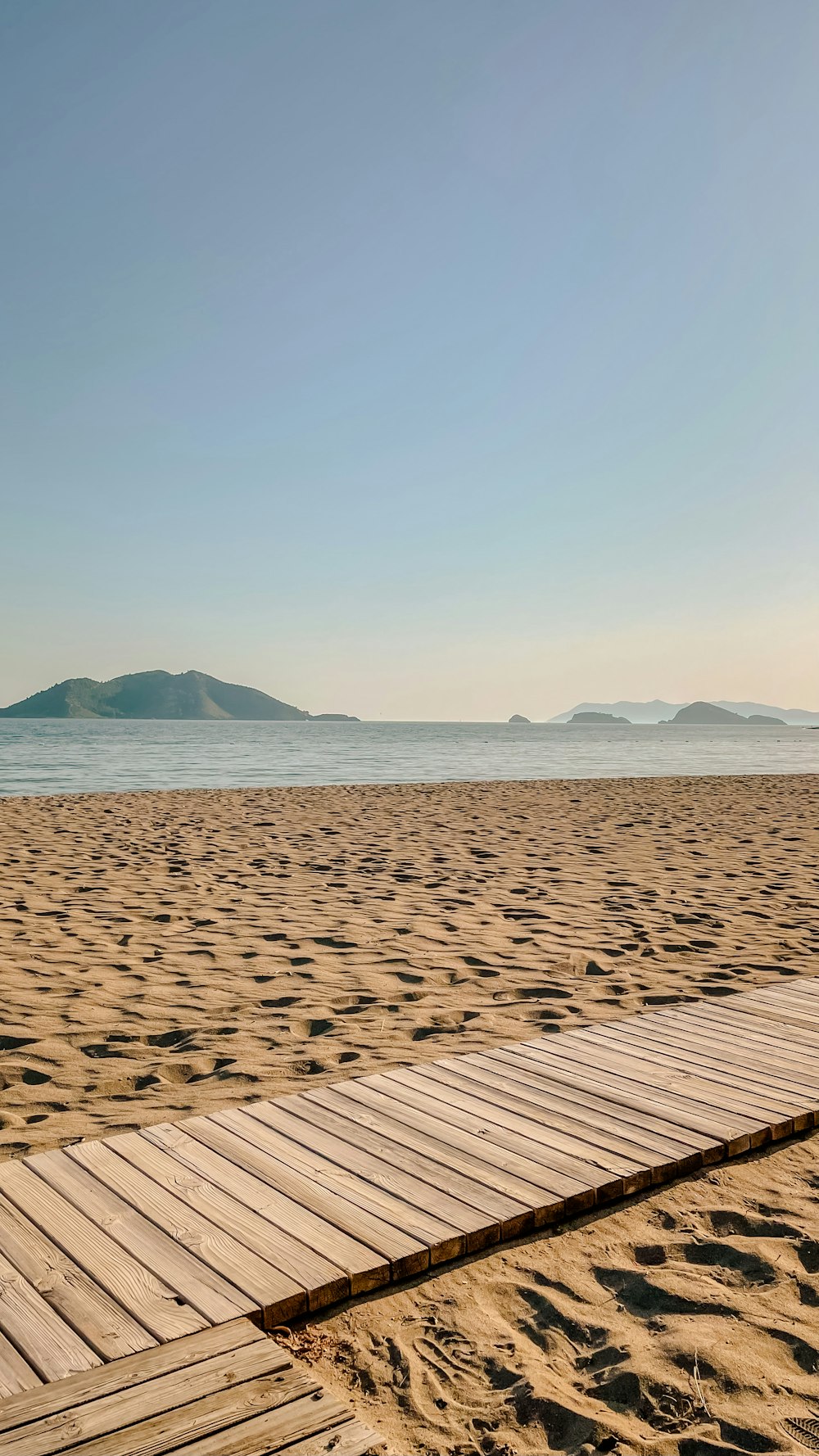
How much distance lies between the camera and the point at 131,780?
90.8ft

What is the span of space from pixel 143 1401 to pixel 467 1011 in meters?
3.37

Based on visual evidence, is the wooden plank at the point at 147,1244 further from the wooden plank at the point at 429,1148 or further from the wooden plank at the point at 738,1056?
the wooden plank at the point at 738,1056

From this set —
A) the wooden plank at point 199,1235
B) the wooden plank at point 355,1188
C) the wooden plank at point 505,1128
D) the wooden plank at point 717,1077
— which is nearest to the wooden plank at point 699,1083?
the wooden plank at point 717,1077

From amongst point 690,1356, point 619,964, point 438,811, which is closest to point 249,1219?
point 690,1356

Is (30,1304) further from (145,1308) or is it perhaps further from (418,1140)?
(418,1140)

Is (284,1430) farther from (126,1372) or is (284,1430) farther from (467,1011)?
(467,1011)

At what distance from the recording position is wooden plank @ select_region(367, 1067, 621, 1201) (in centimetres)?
322

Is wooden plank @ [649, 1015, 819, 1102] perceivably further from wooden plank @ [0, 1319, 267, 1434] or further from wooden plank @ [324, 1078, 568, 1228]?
wooden plank @ [0, 1319, 267, 1434]

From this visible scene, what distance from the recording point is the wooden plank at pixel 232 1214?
2.64 m

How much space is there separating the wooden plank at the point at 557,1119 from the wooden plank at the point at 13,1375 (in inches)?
73.6

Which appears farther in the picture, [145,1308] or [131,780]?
[131,780]

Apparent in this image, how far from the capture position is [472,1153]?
338 centimetres

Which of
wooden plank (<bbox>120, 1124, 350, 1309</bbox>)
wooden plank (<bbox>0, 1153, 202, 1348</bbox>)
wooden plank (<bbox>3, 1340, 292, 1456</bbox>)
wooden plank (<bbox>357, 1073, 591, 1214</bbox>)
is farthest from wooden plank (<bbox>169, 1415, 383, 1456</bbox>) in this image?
wooden plank (<bbox>357, 1073, 591, 1214</bbox>)

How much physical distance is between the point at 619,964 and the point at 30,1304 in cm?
459
